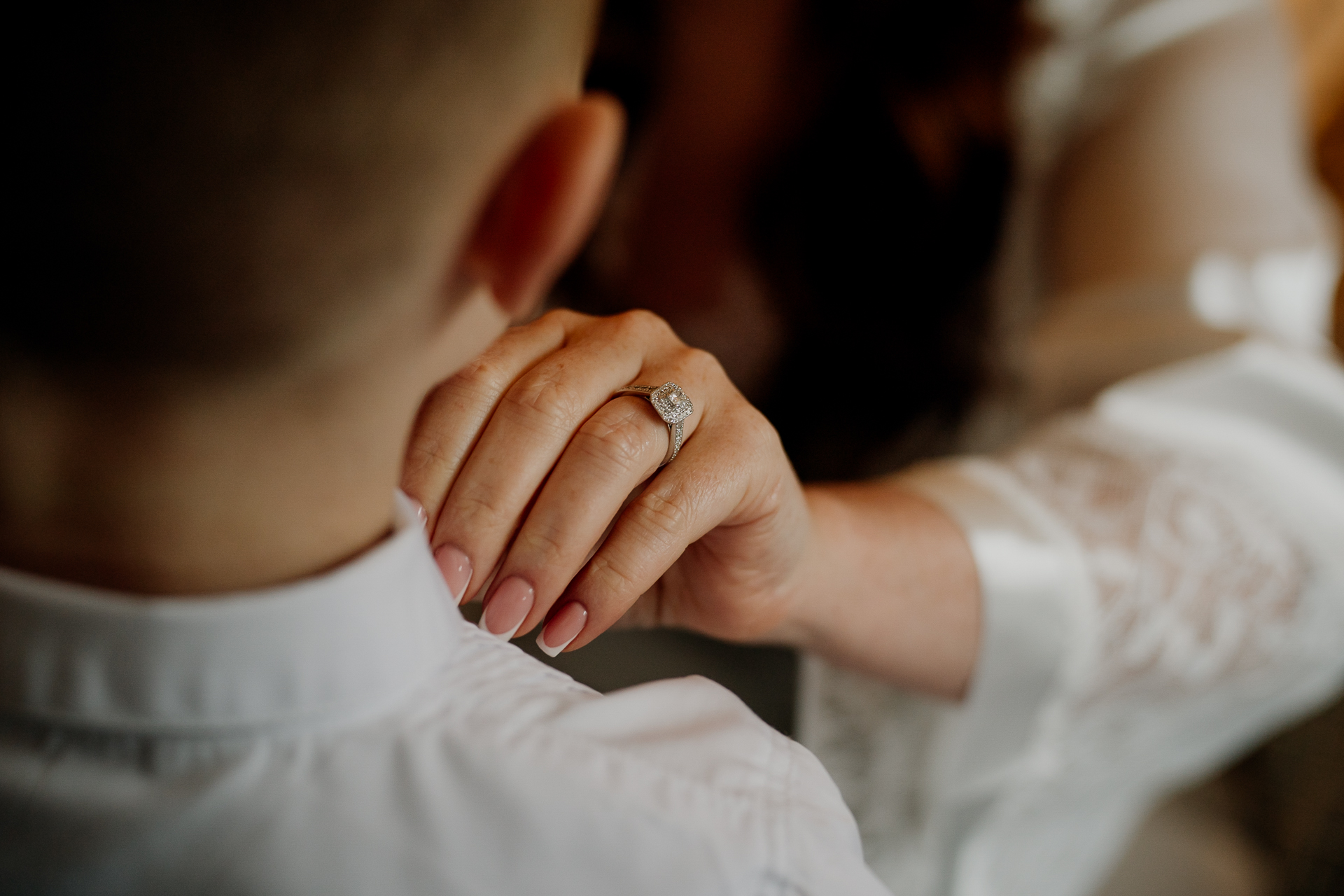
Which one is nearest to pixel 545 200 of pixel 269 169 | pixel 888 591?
pixel 269 169

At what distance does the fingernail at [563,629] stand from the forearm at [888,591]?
0.14 m

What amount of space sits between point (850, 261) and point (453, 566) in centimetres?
36

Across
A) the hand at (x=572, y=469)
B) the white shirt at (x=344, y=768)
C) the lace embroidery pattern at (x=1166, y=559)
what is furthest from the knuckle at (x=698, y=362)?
the lace embroidery pattern at (x=1166, y=559)

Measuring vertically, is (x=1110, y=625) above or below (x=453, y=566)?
below

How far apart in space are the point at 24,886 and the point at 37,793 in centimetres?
2

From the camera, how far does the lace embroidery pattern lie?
1.59 ft

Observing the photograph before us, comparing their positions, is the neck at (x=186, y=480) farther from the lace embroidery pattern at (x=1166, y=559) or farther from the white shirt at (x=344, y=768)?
the lace embroidery pattern at (x=1166, y=559)

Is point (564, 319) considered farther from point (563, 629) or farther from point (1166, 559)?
point (1166, 559)

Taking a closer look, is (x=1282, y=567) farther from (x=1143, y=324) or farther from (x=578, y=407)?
(x=578, y=407)

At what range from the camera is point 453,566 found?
0.77ft

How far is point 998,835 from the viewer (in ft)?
1.70

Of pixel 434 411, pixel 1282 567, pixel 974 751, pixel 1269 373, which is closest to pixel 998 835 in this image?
pixel 974 751

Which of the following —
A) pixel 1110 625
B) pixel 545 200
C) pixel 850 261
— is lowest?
pixel 1110 625

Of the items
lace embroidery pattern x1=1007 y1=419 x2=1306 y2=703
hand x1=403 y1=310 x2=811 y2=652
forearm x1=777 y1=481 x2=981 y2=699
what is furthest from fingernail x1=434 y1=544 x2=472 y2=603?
lace embroidery pattern x1=1007 y1=419 x2=1306 y2=703
